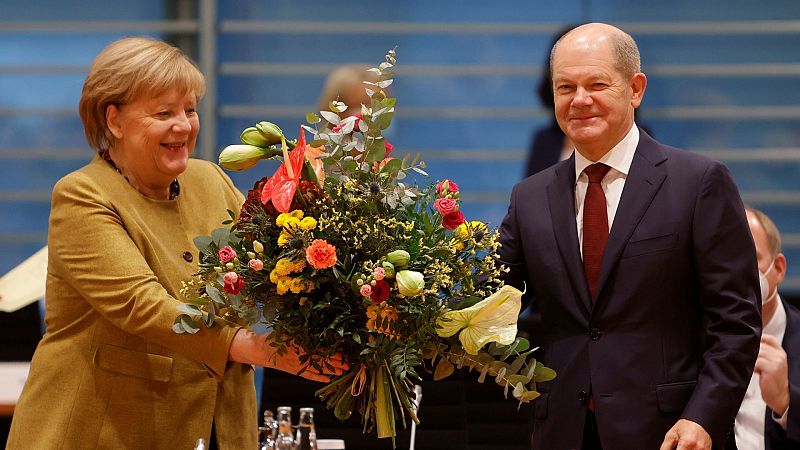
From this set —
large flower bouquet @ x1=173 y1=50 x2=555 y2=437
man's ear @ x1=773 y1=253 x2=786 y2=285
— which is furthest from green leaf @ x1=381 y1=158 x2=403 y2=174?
man's ear @ x1=773 y1=253 x2=786 y2=285

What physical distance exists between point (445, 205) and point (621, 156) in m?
0.58

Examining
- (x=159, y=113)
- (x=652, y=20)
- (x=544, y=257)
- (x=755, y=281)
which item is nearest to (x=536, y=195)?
(x=544, y=257)

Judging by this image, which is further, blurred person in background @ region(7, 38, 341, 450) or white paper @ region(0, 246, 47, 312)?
white paper @ region(0, 246, 47, 312)

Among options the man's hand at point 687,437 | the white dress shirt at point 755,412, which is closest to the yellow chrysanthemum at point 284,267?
the man's hand at point 687,437

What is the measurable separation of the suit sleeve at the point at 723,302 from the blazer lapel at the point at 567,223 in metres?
0.26

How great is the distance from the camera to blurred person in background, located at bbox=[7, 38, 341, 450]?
2.69m

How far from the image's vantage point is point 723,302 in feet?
8.67

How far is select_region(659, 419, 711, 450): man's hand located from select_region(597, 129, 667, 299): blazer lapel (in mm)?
343

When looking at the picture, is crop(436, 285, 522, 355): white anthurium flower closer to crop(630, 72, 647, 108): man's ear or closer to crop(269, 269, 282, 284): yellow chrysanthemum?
crop(269, 269, 282, 284): yellow chrysanthemum

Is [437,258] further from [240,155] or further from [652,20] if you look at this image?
[652,20]

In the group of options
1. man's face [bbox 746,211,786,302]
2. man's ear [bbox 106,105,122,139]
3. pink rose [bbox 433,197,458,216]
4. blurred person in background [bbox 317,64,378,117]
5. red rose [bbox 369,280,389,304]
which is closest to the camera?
red rose [bbox 369,280,389,304]

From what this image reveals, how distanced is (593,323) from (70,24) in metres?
5.48

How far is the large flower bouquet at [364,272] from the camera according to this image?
7.89ft

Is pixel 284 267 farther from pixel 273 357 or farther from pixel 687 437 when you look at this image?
pixel 687 437
